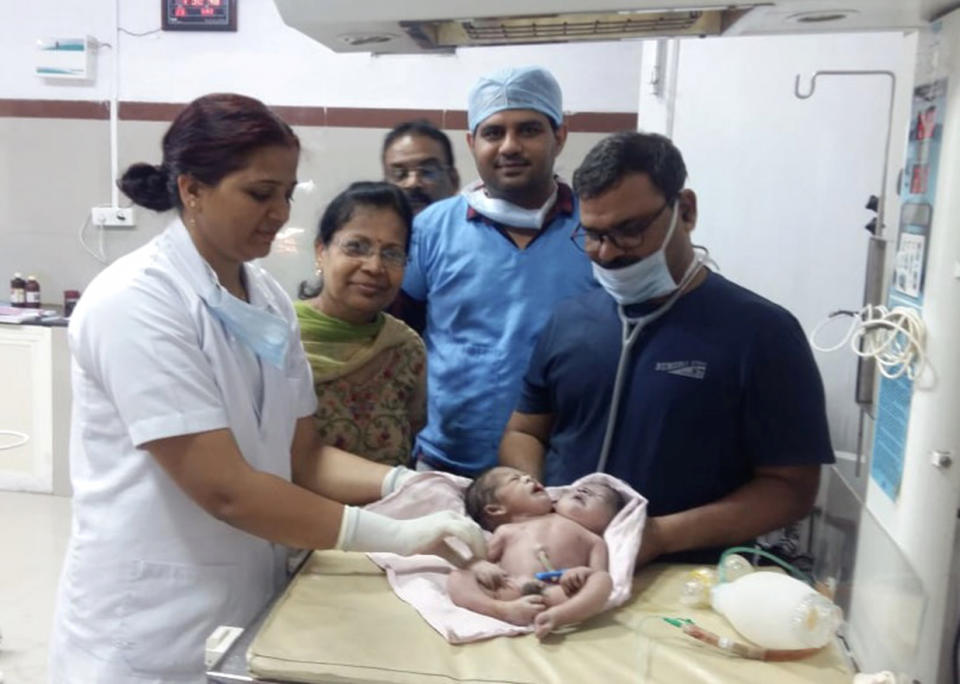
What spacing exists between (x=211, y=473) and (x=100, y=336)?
246 mm

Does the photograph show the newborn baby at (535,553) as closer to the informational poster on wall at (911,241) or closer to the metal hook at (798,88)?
the informational poster on wall at (911,241)

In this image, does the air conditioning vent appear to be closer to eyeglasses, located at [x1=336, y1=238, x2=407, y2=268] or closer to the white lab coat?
eyeglasses, located at [x1=336, y1=238, x2=407, y2=268]

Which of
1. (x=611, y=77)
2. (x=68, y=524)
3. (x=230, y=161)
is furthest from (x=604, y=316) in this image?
(x=68, y=524)

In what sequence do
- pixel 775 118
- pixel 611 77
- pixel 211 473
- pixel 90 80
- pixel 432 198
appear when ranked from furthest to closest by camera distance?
1. pixel 90 80
2. pixel 611 77
3. pixel 775 118
4. pixel 432 198
5. pixel 211 473

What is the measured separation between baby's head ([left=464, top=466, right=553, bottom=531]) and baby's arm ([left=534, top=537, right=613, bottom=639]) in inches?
9.8

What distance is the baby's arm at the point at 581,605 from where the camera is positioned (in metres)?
1.11

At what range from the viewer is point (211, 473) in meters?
1.12

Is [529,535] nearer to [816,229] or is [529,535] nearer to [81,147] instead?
[816,229]

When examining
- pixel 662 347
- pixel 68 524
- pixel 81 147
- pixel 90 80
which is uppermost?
pixel 90 80

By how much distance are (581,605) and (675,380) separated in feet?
1.55

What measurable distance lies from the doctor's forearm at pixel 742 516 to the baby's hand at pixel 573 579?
0.22m

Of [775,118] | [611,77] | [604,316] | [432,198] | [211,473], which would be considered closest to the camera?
[211,473]

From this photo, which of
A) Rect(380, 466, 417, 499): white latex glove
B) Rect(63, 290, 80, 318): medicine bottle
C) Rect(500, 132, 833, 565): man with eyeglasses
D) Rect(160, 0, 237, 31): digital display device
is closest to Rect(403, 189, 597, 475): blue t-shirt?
Rect(500, 132, 833, 565): man with eyeglasses

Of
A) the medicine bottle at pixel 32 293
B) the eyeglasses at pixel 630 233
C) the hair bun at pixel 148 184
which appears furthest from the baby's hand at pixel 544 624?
the medicine bottle at pixel 32 293
